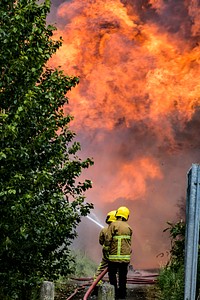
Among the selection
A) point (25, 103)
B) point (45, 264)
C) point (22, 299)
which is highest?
point (25, 103)

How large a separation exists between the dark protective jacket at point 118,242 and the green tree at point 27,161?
90 centimetres

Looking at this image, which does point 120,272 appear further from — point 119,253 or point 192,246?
point 192,246

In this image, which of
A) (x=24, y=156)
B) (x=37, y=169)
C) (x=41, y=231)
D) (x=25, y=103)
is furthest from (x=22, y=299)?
(x=25, y=103)

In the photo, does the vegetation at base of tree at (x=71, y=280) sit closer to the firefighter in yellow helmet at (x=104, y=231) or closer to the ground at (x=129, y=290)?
the ground at (x=129, y=290)

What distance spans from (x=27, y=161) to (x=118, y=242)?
2.27m

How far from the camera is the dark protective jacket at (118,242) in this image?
31.5 feet

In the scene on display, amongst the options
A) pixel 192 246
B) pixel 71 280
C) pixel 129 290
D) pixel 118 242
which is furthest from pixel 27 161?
pixel 71 280

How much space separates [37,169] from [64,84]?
6.27 feet

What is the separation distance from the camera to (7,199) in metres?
8.16

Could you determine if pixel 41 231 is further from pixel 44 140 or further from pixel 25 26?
pixel 25 26

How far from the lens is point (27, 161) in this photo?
29.7 feet

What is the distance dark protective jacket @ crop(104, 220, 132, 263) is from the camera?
31.5 ft

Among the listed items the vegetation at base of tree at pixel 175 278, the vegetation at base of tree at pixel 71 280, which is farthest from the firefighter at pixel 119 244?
the vegetation at base of tree at pixel 71 280

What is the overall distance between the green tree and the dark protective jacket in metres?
0.90
